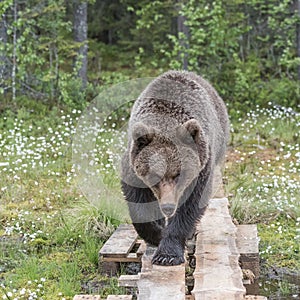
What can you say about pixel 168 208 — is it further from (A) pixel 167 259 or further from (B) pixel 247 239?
(B) pixel 247 239

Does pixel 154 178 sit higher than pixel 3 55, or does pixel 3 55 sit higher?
pixel 154 178

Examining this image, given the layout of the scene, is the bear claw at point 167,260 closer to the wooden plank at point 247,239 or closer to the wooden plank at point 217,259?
the wooden plank at point 217,259

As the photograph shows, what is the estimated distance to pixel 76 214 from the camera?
6.97 meters

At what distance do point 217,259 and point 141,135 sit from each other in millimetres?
1253

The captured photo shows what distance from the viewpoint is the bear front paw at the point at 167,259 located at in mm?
4953

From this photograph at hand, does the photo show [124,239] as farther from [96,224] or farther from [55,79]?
[55,79]

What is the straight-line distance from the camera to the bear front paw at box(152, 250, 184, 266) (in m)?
4.95

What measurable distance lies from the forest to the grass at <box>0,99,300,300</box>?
0.02 meters

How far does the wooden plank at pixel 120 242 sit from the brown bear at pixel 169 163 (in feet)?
1.51

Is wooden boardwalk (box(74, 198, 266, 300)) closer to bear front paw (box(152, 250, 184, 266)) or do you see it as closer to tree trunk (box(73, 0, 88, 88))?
bear front paw (box(152, 250, 184, 266))

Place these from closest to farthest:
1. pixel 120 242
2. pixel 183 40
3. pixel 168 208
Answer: pixel 168 208
pixel 120 242
pixel 183 40

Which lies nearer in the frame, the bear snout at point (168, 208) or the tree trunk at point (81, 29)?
the bear snout at point (168, 208)

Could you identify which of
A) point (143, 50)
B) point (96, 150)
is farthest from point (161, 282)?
point (143, 50)

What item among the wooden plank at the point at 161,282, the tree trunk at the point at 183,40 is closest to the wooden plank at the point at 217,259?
the wooden plank at the point at 161,282
